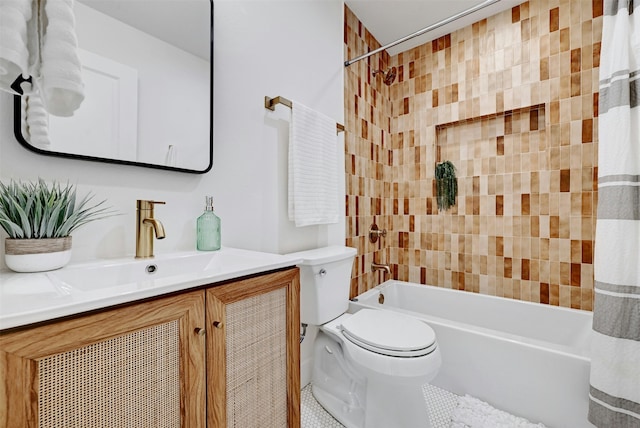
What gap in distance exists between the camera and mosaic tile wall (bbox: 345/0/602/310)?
6.18ft

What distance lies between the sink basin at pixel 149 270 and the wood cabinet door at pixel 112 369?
0.09m

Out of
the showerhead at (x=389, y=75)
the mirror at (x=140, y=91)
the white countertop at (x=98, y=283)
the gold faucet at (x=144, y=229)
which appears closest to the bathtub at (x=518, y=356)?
the white countertop at (x=98, y=283)

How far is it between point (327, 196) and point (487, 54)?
5.66 feet

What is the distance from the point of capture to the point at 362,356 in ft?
4.10

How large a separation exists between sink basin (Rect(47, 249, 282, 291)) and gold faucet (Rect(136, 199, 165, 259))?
0.04 meters

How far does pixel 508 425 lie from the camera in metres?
1.39

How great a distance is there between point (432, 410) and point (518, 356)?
1.69ft

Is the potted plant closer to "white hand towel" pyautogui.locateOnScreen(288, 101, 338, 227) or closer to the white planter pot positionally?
the white planter pot

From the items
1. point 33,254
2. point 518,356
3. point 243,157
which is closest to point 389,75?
point 243,157

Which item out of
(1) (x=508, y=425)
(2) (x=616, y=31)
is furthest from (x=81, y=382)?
(2) (x=616, y=31)

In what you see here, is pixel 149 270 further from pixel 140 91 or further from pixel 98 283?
pixel 140 91

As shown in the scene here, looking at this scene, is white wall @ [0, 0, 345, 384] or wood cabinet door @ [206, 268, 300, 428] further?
white wall @ [0, 0, 345, 384]

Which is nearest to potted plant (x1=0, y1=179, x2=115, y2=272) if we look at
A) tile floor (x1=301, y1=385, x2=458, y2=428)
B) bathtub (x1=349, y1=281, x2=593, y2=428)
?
tile floor (x1=301, y1=385, x2=458, y2=428)

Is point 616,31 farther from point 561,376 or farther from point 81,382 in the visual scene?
point 81,382
